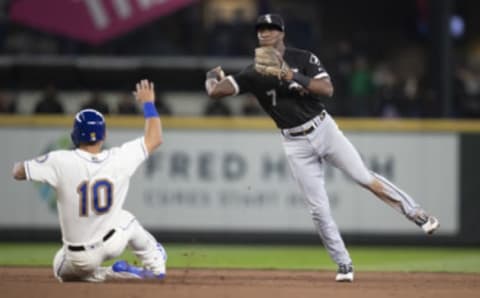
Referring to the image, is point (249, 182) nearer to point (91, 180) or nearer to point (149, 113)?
point (149, 113)

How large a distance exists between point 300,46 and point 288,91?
28.8ft

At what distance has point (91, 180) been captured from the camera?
8281 mm

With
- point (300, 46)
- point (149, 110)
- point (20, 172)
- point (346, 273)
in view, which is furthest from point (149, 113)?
point (300, 46)

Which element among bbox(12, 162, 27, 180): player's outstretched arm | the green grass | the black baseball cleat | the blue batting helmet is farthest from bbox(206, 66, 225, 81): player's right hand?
the green grass

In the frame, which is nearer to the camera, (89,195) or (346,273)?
(89,195)

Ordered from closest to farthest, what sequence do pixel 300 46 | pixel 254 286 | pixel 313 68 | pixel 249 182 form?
pixel 254 286 → pixel 313 68 → pixel 249 182 → pixel 300 46

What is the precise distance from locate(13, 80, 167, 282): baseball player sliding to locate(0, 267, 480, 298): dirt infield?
29 cm

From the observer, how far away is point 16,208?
48.7 ft

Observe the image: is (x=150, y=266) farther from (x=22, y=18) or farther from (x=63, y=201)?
(x=22, y=18)

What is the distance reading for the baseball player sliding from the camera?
8281 millimetres

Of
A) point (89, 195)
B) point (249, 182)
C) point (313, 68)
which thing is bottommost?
point (249, 182)

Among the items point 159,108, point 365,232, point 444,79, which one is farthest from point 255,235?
point 444,79

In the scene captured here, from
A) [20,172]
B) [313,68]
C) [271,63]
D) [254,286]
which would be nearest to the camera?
[20,172]

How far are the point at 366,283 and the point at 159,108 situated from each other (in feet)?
22.9
